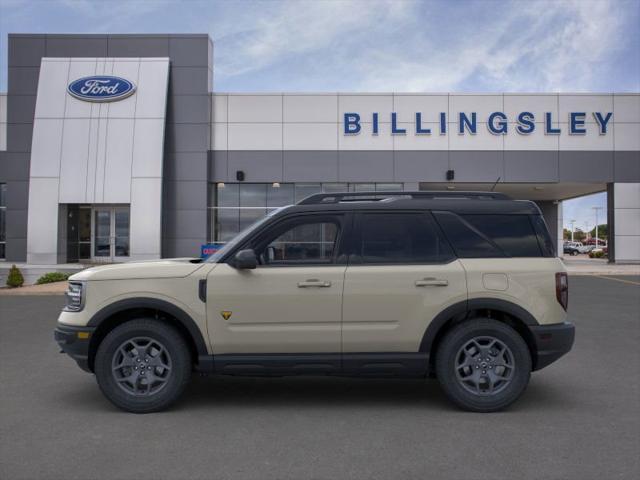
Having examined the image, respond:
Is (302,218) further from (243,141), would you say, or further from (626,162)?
(626,162)

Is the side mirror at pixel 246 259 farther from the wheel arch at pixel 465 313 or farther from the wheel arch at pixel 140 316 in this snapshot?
the wheel arch at pixel 465 313

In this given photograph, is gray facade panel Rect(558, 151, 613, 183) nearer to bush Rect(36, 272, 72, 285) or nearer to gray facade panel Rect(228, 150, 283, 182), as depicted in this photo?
gray facade panel Rect(228, 150, 283, 182)

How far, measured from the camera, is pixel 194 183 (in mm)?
26750

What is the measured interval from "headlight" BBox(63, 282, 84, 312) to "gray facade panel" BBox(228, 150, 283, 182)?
22490 mm

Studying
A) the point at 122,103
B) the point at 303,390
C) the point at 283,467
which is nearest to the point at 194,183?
the point at 122,103

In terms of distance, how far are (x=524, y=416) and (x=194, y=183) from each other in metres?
23.7

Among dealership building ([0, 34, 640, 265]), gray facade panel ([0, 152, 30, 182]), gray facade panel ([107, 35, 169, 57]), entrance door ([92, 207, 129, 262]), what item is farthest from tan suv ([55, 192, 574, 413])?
gray facade panel ([0, 152, 30, 182])

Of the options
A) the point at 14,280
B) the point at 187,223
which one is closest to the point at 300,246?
the point at 14,280

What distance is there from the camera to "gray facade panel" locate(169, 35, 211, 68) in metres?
26.8

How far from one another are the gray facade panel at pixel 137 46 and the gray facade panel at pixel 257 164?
233 inches

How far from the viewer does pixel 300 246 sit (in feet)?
16.5

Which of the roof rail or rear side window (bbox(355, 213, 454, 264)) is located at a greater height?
the roof rail

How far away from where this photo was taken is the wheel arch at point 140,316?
482 centimetres

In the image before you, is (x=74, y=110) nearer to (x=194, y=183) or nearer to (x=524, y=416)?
(x=194, y=183)
